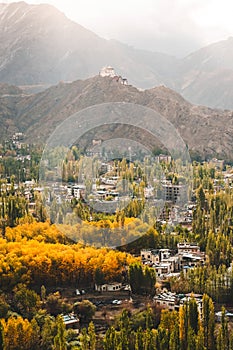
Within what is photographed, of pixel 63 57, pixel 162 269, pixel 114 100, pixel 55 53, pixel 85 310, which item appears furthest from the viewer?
pixel 55 53

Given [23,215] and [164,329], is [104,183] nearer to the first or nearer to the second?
[23,215]

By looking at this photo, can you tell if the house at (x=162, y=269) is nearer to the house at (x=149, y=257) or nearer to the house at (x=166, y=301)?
the house at (x=149, y=257)

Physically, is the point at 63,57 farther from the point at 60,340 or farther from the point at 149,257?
the point at 60,340

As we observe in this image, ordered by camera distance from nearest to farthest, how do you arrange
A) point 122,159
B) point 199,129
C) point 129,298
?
1. point 129,298
2. point 122,159
3. point 199,129

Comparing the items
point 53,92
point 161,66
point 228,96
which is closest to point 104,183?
point 53,92

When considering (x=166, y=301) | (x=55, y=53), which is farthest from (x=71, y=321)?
(x=55, y=53)

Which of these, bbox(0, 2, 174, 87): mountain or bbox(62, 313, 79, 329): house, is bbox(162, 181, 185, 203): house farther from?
bbox(0, 2, 174, 87): mountain

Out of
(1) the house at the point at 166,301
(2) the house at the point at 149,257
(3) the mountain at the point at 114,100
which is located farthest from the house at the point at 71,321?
(3) the mountain at the point at 114,100
